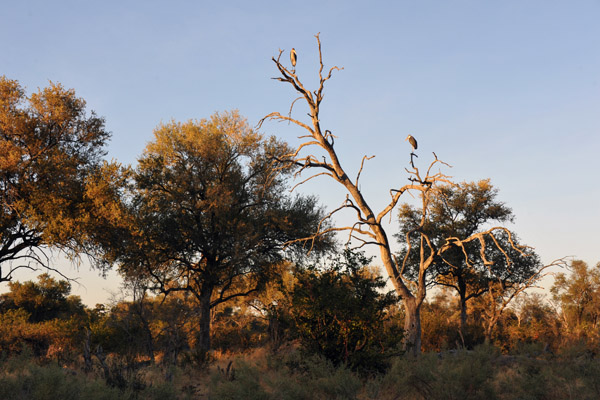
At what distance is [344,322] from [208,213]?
14868 mm

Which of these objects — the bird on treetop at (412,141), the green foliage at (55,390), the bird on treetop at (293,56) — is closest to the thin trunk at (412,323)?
the bird on treetop at (412,141)

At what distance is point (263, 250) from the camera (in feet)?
87.2

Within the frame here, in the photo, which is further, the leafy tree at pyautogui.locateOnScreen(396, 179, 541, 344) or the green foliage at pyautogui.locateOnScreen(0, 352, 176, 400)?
the leafy tree at pyautogui.locateOnScreen(396, 179, 541, 344)

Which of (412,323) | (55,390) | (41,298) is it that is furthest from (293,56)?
(41,298)

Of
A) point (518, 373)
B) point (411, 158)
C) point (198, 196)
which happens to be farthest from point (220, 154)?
point (518, 373)

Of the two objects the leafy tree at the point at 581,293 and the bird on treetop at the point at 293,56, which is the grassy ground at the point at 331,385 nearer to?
the bird on treetop at the point at 293,56

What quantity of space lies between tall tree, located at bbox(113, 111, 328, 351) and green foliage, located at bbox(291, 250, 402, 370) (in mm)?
11664

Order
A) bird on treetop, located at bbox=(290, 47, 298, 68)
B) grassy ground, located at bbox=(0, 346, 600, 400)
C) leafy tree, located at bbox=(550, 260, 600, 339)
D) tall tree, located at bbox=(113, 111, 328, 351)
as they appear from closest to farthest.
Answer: grassy ground, located at bbox=(0, 346, 600, 400) → bird on treetop, located at bbox=(290, 47, 298, 68) → tall tree, located at bbox=(113, 111, 328, 351) → leafy tree, located at bbox=(550, 260, 600, 339)

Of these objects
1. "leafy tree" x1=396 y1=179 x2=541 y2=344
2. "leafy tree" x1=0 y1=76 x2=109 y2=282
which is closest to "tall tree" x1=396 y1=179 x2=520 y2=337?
"leafy tree" x1=396 y1=179 x2=541 y2=344

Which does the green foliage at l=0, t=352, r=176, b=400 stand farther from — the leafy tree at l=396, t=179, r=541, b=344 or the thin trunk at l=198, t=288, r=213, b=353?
the leafy tree at l=396, t=179, r=541, b=344

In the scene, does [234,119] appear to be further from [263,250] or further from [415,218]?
[415,218]

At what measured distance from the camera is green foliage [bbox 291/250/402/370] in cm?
1210

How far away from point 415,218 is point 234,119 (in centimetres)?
1517

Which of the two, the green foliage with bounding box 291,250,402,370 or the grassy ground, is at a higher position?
the green foliage with bounding box 291,250,402,370
